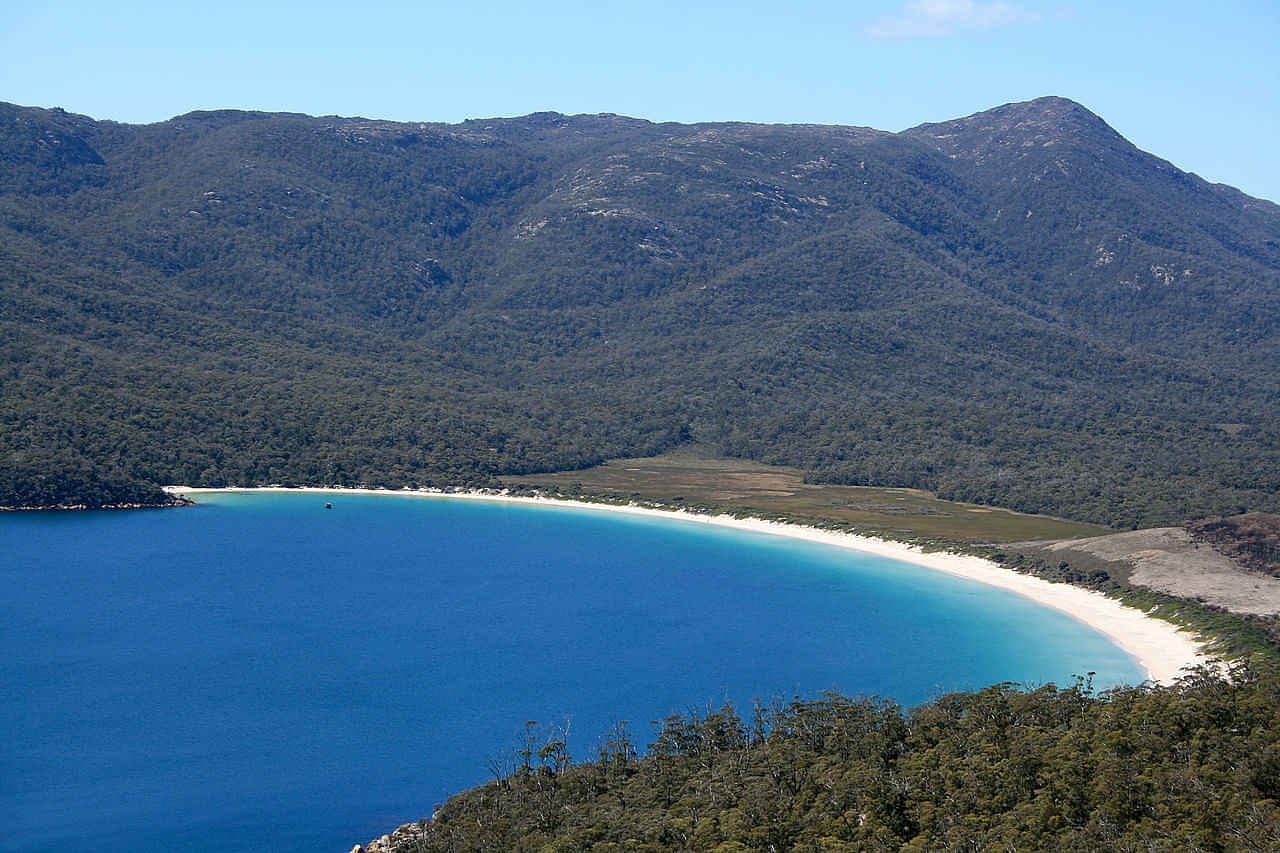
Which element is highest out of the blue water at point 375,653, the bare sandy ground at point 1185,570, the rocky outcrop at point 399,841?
the bare sandy ground at point 1185,570

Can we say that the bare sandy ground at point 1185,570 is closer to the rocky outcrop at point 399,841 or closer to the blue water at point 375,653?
the blue water at point 375,653

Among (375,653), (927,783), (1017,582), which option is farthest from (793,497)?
(927,783)

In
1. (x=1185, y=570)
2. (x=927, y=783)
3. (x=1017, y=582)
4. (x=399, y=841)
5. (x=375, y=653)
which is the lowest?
(x=375, y=653)

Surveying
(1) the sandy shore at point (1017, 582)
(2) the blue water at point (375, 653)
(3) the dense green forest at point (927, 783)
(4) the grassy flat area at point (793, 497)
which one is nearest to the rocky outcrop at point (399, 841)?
(3) the dense green forest at point (927, 783)

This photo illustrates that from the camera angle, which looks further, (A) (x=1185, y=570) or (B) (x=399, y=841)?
(A) (x=1185, y=570)

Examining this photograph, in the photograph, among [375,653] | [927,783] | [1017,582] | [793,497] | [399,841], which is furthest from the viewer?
[793,497]

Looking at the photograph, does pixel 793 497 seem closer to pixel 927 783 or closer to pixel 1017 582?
pixel 1017 582

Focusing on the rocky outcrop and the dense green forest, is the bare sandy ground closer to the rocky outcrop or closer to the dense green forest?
the dense green forest
